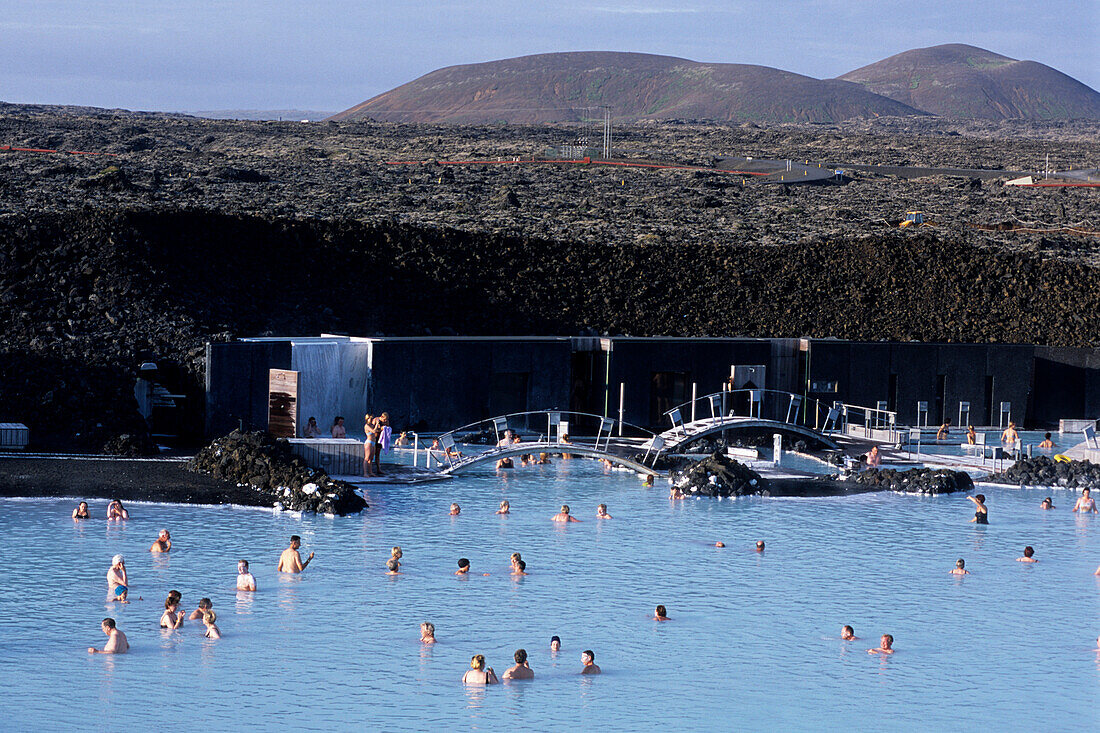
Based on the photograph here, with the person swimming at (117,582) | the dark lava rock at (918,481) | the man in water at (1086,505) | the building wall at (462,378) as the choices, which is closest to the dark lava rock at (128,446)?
the building wall at (462,378)

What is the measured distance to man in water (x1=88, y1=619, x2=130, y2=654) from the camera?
15.0 meters

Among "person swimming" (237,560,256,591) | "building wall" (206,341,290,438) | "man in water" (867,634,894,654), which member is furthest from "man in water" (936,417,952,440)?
"person swimming" (237,560,256,591)

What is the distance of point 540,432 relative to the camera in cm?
3319

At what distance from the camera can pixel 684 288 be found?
42.3 meters

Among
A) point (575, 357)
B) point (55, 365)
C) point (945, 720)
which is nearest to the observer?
point (945, 720)

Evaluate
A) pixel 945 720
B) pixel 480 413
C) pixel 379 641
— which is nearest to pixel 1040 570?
pixel 945 720

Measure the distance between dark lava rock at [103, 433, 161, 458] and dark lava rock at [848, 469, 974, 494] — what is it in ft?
52.8

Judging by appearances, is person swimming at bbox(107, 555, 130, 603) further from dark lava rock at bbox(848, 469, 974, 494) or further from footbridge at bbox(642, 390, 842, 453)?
footbridge at bbox(642, 390, 842, 453)

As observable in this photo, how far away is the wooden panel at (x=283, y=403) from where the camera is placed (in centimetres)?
2734

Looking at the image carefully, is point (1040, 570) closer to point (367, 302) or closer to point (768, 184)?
point (367, 302)

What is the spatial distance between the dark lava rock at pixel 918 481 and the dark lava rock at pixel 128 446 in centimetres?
1608

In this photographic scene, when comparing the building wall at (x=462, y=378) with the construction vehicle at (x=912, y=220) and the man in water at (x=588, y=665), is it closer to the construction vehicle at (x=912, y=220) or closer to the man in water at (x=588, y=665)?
the man in water at (x=588, y=665)

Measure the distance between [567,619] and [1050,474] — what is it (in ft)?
52.2

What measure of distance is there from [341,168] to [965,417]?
38.9 m
